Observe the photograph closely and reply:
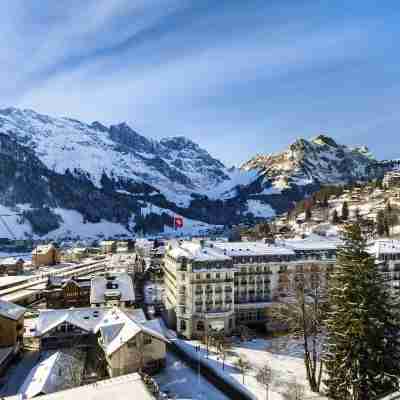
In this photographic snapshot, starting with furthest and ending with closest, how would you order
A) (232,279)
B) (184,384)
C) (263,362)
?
(232,279) → (263,362) → (184,384)

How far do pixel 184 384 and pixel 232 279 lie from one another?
80.6ft

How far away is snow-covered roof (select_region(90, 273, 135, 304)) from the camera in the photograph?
7312 centimetres

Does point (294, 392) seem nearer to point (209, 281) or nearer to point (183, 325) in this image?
point (209, 281)

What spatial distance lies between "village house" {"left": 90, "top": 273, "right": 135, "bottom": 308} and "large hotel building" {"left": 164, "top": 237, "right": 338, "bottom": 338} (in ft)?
25.7

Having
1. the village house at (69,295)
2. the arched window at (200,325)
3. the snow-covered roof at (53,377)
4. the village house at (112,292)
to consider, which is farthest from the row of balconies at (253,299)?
the village house at (69,295)

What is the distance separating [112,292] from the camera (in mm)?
73375

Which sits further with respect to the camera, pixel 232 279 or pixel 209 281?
pixel 232 279

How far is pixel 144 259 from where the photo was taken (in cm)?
14088

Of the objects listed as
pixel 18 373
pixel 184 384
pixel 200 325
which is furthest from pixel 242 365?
pixel 18 373

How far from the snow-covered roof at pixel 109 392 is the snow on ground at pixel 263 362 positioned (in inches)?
565

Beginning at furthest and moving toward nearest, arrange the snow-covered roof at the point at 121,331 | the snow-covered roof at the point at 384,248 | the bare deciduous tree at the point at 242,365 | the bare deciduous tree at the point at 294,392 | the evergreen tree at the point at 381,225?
1. the evergreen tree at the point at 381,225
2. the snow-covered roof at the point at 384,248
3. the bare deciduous tree at the point at 242,365
4. the snow-covered roof at the point at 121,331
5. the bare deciduous tree at the point at 294,392

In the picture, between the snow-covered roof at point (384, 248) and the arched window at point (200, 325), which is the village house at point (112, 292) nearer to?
the arched window at point (200, 325)

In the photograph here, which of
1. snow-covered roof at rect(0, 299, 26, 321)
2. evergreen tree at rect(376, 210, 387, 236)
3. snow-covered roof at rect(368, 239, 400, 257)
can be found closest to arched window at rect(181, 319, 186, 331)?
snow-covered roof at rect(0, 299, 26, 321)

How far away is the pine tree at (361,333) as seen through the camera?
32906mm
